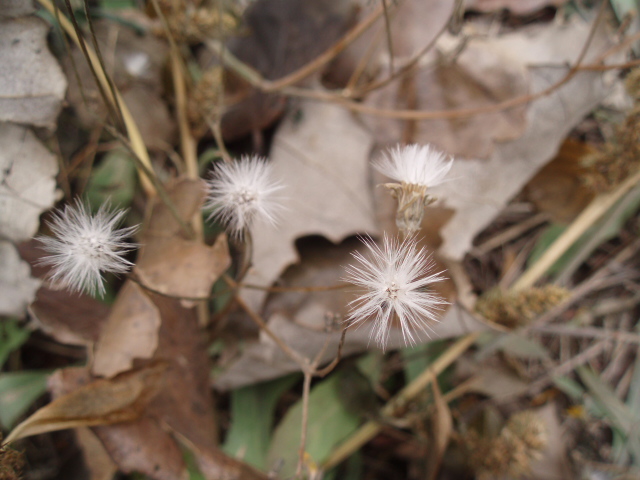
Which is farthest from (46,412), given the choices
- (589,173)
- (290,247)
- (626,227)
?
(626,227)

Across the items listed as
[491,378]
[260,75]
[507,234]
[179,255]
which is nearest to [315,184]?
[260,75]

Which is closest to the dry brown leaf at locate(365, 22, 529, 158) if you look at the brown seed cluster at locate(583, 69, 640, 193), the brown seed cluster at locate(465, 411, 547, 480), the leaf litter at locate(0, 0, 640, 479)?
the leaf litter at locate(0, 0, 640, 479)

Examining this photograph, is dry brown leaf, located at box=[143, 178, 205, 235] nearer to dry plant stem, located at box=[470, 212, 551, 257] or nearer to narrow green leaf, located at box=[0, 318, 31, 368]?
narrow green leaf, located at box=[0, 318, 31, 368]

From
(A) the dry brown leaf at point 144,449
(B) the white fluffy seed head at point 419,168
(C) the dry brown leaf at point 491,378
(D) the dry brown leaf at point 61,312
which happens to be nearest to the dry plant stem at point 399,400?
(C) the dry brown leaf at point 491,378

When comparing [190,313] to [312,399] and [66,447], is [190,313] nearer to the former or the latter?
[312,399]

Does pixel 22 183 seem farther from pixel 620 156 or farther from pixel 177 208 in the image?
pixel 620 156

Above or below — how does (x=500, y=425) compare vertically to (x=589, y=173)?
below
